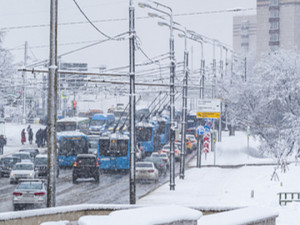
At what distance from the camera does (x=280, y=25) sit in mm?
100812

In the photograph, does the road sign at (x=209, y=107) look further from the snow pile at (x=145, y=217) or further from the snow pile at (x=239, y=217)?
→ the snow pile at (x=145, y=217)

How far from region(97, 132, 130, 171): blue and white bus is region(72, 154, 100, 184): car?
188 inches

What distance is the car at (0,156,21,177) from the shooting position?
4016 centimetres

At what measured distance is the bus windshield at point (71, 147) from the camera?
4447cm

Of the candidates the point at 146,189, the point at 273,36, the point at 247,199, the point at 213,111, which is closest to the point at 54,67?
the point at 247,199

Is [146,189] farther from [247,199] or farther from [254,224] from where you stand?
[254,224]

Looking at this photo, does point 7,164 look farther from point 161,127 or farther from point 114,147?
point 161,127

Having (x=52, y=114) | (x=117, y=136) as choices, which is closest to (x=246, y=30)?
(x=117, y=136)

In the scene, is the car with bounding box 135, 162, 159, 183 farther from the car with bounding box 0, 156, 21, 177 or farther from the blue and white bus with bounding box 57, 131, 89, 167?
the blue and white bus with bounding box 57, 131, 89, 167

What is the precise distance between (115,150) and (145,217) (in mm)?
32059

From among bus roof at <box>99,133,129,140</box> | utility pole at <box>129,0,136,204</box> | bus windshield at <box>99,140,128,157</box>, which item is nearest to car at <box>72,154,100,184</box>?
bus windshield at <box>99,140,128,157</box>

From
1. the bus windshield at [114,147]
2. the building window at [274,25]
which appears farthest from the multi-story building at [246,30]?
the bus windshield at [114,147]

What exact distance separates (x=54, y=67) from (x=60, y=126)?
4298 centimetres

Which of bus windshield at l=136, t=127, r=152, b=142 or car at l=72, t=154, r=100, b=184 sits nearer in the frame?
car at l=72, t=154, r=100, b=184
